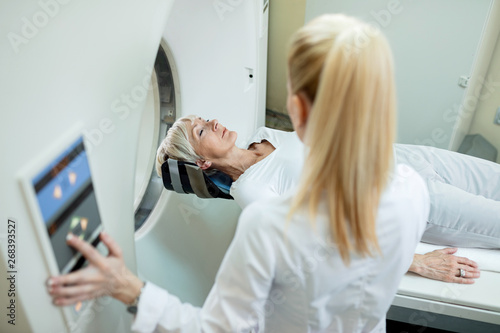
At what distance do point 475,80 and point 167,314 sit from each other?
2045 millimetres

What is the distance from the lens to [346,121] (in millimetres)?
659

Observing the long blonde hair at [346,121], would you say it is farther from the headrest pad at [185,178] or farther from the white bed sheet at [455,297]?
the headrest pad at [185,178]

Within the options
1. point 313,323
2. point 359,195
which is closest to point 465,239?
point 313,323

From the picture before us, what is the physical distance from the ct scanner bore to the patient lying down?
0.41 ft

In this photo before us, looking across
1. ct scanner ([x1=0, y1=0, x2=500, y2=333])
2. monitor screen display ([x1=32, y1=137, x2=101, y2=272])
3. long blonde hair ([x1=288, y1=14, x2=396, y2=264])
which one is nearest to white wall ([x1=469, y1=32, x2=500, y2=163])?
ct scanner ([x1=0, y1=0, x2=500, y2=333])

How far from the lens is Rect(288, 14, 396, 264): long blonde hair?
25.1 inches

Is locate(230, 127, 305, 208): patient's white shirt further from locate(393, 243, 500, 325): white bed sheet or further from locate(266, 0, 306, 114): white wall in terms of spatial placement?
locate(266, 0, 306, 114): white wall

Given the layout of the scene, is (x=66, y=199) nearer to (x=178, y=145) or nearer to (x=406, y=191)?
(x=406, y=191)

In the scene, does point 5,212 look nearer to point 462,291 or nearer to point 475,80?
point 462,291

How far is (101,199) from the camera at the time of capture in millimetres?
805

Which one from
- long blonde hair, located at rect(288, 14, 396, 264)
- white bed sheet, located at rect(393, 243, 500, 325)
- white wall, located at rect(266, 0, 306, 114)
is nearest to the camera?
long blonde hair, located at rect(288, 14, 396, 264)

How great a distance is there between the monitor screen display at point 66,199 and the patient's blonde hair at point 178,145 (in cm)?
84

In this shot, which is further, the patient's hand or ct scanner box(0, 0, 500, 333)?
the patient's hand

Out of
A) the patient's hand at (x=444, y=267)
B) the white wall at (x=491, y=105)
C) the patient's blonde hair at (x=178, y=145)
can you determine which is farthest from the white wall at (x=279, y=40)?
the patient's hand at (x=444, y=267)
